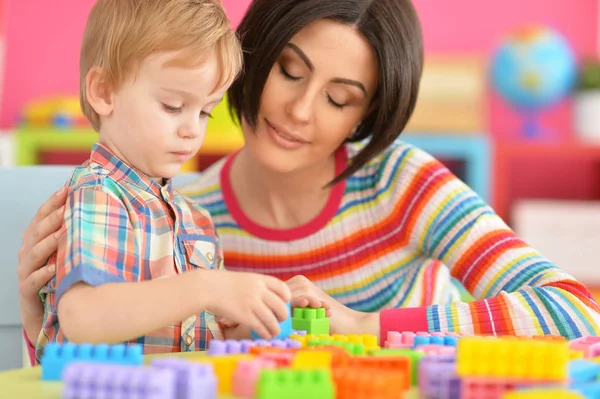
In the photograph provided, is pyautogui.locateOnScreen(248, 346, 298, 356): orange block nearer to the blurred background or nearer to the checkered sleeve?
the checkered sleeve

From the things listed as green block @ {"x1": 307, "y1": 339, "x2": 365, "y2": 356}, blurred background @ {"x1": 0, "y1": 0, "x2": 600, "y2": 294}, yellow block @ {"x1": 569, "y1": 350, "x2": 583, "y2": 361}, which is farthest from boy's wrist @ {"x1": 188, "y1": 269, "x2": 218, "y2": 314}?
blurred background @ {"x1": 0, "y1": 0, "x2": 600, "y2": 294}

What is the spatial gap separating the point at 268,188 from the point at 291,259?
13 cm

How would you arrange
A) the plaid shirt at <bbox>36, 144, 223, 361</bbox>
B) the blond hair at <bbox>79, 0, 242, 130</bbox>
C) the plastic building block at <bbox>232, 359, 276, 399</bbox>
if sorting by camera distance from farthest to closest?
the blond hair at <bbox>79, 0, 242, 130</bbox>
the plaid shirt at <bbox>36, 144, 223, 361</bbox>
the plastic building block at <bbox>232, 359, 276, 399</bbox>

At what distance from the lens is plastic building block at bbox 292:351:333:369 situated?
69cm

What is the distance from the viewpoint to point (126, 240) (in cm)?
94

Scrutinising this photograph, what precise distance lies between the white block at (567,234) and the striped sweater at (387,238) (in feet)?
5.56

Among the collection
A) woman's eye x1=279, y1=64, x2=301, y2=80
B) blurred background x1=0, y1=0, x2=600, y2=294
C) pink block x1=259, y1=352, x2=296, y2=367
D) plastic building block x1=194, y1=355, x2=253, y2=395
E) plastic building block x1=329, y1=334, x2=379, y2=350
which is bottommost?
plastic building block x1=194, y1=355, x2=253, y2=395

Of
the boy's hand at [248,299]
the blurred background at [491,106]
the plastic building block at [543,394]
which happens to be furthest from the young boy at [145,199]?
the blurred background at [491,106]

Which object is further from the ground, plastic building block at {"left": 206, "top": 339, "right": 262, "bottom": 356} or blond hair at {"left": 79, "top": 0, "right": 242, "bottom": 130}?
blond hair at {"left": 79, "top": 0, "right": 242, "bottom": 130}

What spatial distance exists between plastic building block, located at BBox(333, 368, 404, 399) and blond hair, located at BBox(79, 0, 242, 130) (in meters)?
0.49

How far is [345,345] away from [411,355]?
81 mm

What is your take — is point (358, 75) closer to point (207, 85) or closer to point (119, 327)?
point (207, 85)

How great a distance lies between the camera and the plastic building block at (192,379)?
0.63 metres

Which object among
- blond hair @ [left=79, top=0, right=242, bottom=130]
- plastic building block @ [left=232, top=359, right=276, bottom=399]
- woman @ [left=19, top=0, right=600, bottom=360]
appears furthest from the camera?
woman @ [left=19, top=0, right=600, bottom=360]
